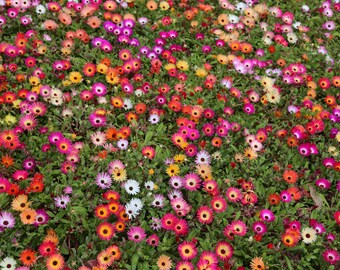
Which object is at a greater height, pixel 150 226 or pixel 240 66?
pixel 240 66

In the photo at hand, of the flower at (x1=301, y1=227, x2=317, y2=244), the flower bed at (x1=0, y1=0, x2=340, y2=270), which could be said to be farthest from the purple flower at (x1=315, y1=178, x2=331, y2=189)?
the flower at (x1=301, y1=227, x2=317, y2=244)

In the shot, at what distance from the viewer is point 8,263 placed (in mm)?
3248

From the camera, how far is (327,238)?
3775mm

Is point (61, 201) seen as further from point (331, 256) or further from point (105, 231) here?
point (331, 256)

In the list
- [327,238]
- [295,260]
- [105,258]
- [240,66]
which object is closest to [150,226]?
[105,258]

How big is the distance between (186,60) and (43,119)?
1859 mm

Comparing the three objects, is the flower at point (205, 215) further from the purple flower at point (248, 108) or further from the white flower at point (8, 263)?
the white flower at point (8, 263)

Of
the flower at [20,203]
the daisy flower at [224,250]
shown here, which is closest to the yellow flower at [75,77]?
the flower at [20,203]

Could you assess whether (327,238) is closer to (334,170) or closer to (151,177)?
(334,170)

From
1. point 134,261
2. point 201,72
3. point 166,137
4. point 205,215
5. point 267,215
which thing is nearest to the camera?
point 134,261

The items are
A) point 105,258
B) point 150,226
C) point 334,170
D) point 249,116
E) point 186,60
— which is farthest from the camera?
point 186,60

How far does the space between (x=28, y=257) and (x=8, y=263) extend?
161mm

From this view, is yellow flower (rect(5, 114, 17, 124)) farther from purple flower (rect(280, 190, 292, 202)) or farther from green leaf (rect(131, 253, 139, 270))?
purple flower (rect(280, 190, 292, 202))

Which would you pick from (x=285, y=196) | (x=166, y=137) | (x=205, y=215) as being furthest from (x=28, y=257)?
(x=285, y=196)
